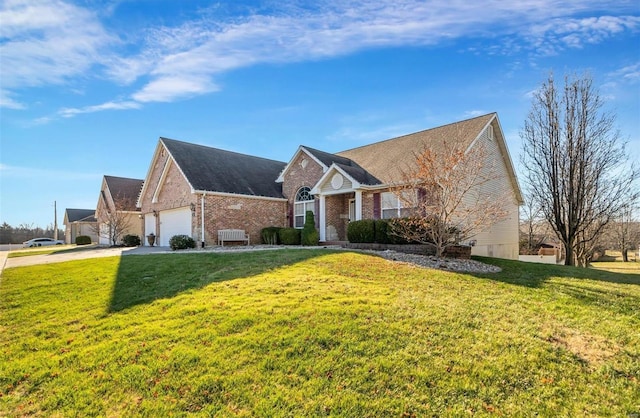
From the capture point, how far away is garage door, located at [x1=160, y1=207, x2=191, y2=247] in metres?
21.3

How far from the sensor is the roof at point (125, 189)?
31000 millimetres

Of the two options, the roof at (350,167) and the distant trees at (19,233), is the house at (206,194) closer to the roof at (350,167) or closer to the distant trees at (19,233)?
the roof at (350,167)

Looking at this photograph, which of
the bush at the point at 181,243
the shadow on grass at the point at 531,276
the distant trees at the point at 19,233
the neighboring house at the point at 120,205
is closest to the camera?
the shadow on grass at the point at 531,276

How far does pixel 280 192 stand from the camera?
2355 centimetres

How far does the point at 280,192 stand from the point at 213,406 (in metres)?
19.9

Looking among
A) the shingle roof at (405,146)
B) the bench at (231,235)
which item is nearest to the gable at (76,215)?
the bench at (231,235)

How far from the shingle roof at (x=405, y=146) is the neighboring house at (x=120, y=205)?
734 inches

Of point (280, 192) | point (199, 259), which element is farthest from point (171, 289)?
point (280, 192)

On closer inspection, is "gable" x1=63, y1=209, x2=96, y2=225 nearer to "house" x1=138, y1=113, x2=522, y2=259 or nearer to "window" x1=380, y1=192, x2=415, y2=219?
"house" x1=138, y1=113, x2=522, y2=259

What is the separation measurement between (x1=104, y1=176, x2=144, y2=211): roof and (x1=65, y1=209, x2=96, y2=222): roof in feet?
49.7

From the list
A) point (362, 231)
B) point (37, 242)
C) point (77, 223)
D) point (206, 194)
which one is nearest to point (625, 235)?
point (362, 231)

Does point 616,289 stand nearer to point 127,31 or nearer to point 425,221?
point 425,221

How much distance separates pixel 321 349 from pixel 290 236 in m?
15.4

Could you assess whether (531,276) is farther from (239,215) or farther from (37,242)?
(37,242)
